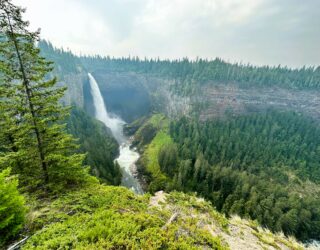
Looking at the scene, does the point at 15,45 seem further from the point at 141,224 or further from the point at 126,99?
the point at 126,99

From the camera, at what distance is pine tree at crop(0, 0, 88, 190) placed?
34.8 feet

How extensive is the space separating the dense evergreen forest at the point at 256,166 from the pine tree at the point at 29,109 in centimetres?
3646

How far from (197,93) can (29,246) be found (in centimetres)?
11538

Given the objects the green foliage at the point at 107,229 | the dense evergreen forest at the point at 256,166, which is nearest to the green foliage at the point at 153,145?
the dense evergreen forest at the point at 256,166

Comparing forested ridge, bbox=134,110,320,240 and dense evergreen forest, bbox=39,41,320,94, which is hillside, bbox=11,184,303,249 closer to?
forested ridge, bbox=134,110,320,240

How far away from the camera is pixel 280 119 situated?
108 m

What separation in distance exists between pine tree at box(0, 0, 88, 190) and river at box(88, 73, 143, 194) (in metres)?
48.1

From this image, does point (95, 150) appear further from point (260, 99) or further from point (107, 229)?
point (260, 99)

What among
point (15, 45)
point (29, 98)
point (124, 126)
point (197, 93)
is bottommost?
point (124, 126)

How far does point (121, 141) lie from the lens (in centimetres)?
10025

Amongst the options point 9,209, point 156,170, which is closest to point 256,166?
point 156,170

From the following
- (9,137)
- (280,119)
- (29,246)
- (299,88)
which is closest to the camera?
(29,246)

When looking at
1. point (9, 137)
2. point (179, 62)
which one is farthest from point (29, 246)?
point (179, 62)

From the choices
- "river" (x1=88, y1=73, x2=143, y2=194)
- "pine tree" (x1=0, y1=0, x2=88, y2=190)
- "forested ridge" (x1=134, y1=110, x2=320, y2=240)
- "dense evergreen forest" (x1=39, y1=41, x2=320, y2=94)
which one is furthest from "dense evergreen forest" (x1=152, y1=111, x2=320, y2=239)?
"pine tree" (x1=0, y1=0, x2=88, y2=190)
